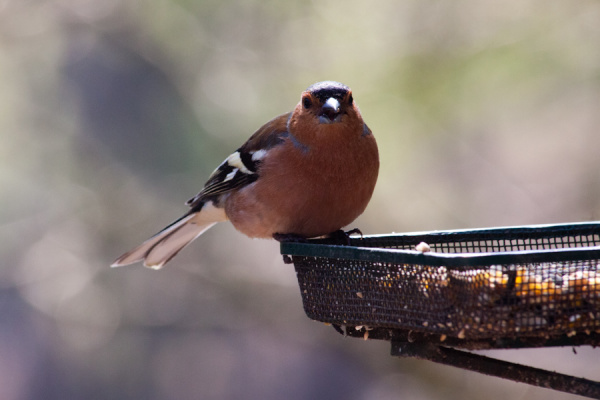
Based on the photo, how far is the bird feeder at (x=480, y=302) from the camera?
257 centimetres

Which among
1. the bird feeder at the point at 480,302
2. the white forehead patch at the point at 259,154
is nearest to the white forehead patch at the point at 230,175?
the white forehead patch at the point at 259,154

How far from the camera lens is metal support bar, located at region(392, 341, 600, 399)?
2625 millimetres

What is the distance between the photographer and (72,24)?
851 centimetres

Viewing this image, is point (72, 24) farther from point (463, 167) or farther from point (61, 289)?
point (463, 167)

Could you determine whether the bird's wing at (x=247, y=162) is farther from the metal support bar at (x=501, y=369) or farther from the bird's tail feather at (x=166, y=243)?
the metal support bar at (x=501, y=369)

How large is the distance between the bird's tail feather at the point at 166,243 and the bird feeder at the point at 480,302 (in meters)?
2.40

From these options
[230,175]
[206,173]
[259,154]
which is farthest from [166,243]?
[206,173]

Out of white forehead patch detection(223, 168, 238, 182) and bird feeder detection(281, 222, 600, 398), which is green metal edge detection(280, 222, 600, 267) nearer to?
bird feeder detection(281, 222, 600, 398)

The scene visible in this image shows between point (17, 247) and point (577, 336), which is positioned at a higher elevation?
point (17, 247)

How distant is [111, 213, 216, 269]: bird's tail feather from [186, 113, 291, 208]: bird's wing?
0.34 meters

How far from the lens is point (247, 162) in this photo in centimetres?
454

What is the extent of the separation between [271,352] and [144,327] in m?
1.51

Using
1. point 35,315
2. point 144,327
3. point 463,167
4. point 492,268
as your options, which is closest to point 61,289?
point 35,315

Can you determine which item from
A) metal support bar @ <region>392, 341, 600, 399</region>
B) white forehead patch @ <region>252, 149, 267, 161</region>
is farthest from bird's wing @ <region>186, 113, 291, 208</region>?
metal support bar @ <region>392, 341, 600, 399</region>
